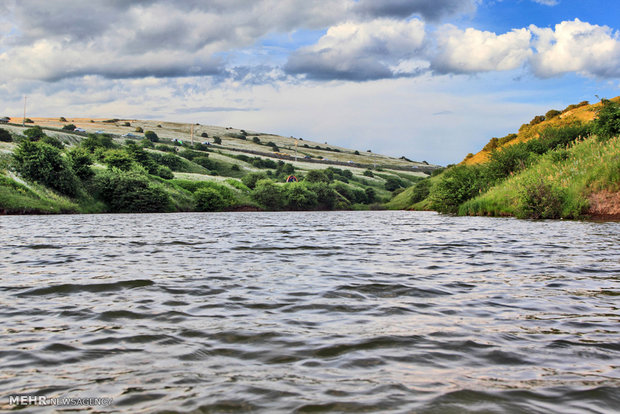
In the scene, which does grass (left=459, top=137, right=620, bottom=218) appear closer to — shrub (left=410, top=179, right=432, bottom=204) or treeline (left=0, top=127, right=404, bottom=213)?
treeline (left=0, top=127, right=404, bottom=213)

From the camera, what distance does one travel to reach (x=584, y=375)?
4.16 metres

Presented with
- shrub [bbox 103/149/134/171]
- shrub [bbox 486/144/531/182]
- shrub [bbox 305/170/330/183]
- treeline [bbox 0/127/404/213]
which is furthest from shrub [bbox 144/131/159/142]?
shrub [bbox 486/144/531/182]

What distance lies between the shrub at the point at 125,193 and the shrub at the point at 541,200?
51.6 m

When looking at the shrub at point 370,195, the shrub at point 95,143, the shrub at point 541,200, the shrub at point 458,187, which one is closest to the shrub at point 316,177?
the shrub at point 370,195

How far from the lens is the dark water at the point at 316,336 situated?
375 centimetres

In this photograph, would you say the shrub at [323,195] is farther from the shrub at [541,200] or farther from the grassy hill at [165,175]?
the shrub at [541,200]

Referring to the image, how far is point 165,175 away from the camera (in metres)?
91.8

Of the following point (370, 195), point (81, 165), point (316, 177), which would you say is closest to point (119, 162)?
point (81, 165)

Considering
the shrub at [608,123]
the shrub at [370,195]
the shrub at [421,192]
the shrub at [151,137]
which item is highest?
the shrub at [151,137]

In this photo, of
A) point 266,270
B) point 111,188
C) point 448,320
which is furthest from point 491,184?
point 111,188

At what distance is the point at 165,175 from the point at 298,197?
25.7 metres

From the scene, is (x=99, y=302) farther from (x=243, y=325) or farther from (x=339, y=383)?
(x=339, y=383)

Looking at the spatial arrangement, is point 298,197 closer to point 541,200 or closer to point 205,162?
point 205,162

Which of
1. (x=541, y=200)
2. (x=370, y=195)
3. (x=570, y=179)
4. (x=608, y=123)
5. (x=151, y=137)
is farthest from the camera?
(x=151, y=137)
